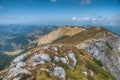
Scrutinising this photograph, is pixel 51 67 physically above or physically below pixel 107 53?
above

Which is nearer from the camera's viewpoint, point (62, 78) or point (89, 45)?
point (62, 78)

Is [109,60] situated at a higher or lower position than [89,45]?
lower

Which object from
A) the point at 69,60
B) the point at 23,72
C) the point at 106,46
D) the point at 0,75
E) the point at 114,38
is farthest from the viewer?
the point at 114,38

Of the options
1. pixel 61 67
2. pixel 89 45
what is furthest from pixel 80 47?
pixel 61 67

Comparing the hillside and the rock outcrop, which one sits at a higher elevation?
the hillside

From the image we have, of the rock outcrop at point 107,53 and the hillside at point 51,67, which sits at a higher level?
the hillside at point 51,67

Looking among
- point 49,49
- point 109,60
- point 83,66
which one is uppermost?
A: point 49,49

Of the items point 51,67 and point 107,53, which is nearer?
point 51,67

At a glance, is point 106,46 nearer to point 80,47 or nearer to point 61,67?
point 80,47

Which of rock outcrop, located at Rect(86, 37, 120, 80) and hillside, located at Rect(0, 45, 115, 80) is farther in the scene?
rock outcrop, located at Rect(86, 37, 120, 80)

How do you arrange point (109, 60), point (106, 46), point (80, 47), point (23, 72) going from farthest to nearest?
point (106, 46) < point (109, 60) < point (80, 47) < point (23, 72)

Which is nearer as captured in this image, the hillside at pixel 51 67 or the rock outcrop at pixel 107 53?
the hillside at pixel 51 67
